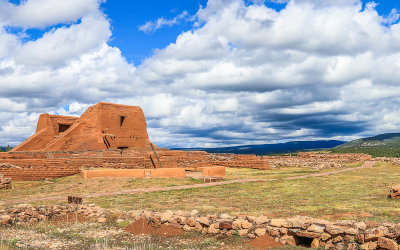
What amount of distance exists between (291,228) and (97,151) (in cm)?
2902

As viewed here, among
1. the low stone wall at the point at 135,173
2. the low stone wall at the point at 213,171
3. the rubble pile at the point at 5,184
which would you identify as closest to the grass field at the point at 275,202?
the low stone wall at the point at 135,173

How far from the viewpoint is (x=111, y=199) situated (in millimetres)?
13852

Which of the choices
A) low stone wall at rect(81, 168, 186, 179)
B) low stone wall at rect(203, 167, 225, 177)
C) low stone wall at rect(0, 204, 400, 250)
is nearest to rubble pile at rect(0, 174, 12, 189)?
low stone wall at rect(81, 168, 186, 179)

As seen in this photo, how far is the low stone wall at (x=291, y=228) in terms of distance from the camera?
19.3 ft

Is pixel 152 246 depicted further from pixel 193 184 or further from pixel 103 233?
pixel 193 184

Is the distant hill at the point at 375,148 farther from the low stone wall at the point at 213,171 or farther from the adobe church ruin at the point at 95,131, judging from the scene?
the low stone wall at the point at 213,171

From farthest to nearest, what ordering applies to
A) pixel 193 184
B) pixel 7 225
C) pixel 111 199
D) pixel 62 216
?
pixel 193 184
pixel 111 199
pixel 62 216
pixel 7 225

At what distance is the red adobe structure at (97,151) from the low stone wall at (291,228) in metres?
14.7

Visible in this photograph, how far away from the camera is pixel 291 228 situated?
22.2 ft

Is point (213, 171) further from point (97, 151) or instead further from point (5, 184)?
point (97, 151)

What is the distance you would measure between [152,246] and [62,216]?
175 inches

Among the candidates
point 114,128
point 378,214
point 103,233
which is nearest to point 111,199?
point 103,233

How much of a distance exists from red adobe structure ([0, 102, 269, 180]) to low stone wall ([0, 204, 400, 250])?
48.3ft

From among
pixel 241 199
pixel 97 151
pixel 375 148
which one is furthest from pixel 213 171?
pixel 375 148
